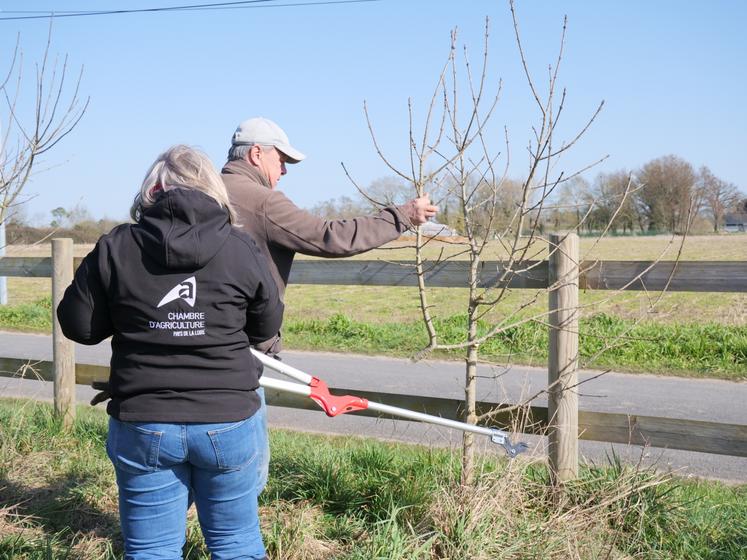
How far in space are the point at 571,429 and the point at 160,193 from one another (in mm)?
2448

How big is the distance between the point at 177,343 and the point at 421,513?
1.66 meters

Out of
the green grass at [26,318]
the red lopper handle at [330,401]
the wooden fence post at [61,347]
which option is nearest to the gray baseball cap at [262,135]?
the red lopper handle at [330,401]

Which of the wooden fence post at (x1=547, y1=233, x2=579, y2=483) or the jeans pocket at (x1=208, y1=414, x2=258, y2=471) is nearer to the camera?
the jeans pocket at (x1=208, y1=414, x2=258, y2=471)

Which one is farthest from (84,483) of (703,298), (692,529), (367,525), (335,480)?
(703,298)

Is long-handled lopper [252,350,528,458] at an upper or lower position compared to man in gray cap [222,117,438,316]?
lower

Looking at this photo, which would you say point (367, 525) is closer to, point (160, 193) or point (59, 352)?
point (160, 193)

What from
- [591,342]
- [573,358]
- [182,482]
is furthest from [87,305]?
[591,342]

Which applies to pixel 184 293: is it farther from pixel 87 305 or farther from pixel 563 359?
pixel 563 359

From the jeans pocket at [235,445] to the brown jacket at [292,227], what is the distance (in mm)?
851

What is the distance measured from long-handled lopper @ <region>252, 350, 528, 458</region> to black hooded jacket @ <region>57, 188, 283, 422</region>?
0.38 meters

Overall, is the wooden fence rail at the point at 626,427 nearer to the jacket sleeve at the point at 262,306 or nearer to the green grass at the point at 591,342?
the jacket sleeve at the point at 262,306

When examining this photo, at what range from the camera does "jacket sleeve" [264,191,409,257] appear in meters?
3.07

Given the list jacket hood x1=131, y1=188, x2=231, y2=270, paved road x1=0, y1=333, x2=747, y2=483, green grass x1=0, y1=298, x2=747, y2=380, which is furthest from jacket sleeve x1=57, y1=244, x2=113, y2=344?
green grass x1=0, y1=298, x2=747, y2=380

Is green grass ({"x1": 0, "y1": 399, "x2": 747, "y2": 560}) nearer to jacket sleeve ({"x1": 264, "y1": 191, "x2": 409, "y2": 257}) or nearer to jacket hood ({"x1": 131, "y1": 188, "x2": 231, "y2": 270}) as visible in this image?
jacket sleeve ({"x1": 264, "y1": 191, "x2": 409, "y2": 257})
